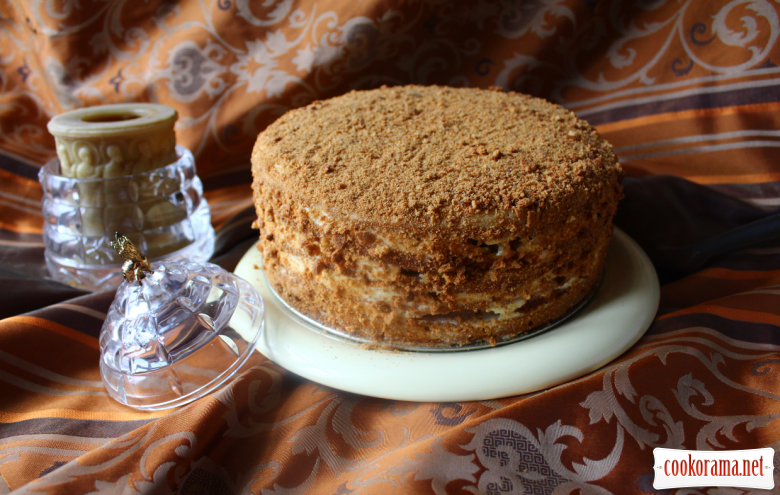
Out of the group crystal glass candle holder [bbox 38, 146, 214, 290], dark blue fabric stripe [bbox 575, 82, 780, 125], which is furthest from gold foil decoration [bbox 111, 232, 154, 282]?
dark blue fabric stripe [bbox 575, 82, 780, 125]

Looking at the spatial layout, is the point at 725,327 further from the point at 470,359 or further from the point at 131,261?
the point at 131,261

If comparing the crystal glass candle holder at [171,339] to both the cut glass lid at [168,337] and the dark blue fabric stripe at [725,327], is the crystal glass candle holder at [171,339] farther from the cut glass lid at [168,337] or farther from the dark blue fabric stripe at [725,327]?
the dark blue fabric stripe at [725,327]

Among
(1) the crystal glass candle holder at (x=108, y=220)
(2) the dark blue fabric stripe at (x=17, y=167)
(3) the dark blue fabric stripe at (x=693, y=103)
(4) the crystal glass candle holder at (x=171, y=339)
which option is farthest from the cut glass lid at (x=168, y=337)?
(3) the dark blue fabric stripe at (x=693, y=103)

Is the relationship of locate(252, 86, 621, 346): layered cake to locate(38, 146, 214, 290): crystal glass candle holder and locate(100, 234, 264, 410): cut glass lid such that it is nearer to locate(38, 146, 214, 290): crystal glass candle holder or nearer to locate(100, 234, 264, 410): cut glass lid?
locate(100, 234, 264, 410): cut glass lid

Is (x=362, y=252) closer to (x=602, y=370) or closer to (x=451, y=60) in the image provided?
(x=602, y=370)

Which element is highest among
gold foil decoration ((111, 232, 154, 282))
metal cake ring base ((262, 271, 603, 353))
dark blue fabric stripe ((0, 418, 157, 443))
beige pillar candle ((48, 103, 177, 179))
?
beige pillar candle ((48, 103, 177, 179))

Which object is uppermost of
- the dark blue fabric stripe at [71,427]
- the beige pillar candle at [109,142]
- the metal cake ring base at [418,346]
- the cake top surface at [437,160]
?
the cake top surface at [437,160]
